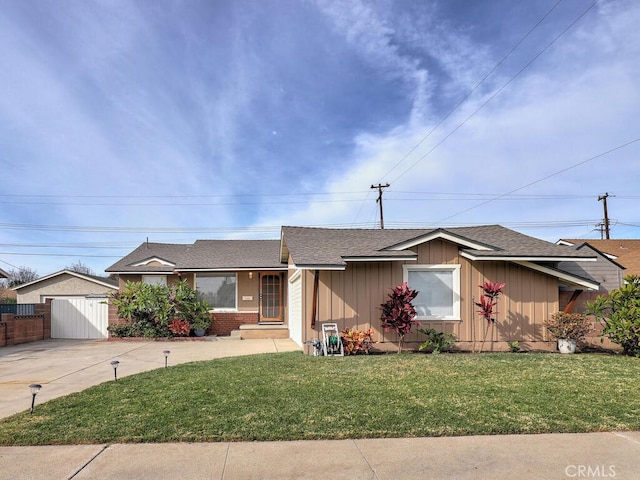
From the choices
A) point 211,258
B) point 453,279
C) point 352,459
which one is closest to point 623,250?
point 453,279

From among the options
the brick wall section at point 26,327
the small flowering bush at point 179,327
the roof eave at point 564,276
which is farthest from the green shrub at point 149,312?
the roof eave at point 564,276

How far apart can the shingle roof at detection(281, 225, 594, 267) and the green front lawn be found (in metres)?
2.86

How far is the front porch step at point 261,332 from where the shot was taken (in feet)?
50.7

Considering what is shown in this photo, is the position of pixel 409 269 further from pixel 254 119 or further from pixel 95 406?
pixel 254 119

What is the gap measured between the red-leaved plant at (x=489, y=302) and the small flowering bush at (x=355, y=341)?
2.87m

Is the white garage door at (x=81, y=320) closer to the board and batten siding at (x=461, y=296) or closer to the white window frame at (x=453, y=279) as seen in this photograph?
the board and batten siding at (x=461, y=296)

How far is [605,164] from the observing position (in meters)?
17.5

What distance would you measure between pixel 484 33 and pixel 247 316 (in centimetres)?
1271

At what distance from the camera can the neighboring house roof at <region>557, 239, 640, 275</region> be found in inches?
799

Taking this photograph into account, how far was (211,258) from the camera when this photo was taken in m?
18.0

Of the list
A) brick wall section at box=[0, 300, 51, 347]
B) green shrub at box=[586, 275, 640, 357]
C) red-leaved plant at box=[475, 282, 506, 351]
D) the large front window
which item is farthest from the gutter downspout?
brick wall section at box=[0, 300, 51, 347]

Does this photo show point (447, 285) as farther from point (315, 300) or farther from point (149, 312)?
point (149, 312)

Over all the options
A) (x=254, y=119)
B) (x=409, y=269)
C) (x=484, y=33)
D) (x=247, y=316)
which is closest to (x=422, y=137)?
(x=484, y=33)

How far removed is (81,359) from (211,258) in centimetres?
798
